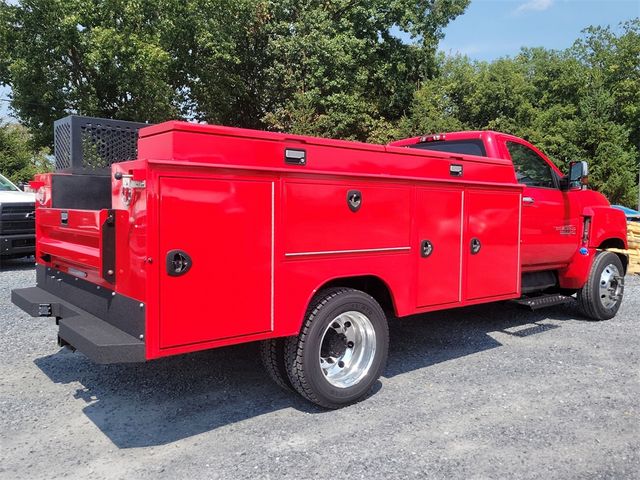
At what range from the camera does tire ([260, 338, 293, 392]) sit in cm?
392

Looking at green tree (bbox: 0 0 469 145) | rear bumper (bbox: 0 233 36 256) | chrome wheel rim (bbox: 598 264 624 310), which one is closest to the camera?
chrome wheel rim (bbox: 598 264 624 310)

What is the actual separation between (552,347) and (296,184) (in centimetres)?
378

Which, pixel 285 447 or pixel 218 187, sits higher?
pixel 218 187

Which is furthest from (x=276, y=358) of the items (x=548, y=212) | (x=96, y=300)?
(x=548, y=212)

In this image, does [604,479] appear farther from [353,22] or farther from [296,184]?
[353,22]

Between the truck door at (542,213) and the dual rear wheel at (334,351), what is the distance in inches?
98.4

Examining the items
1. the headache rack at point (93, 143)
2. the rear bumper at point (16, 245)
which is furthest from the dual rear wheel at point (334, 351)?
the rear bumper at point (16, 245)

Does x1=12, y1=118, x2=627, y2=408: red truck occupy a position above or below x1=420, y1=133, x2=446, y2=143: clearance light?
below

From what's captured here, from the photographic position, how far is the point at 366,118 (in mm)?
22531

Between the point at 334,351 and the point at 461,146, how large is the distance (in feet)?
9.88

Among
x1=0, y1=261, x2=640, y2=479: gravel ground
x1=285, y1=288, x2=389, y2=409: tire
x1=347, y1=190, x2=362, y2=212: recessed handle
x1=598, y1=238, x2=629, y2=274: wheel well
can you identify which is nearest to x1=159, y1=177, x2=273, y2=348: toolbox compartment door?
x1=285, y1=288, x2=389, y2=409: tire

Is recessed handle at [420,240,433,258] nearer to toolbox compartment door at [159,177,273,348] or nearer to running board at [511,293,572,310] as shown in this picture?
toolbox compartment door at [159,177,273,348]

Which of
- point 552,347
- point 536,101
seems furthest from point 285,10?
point 552,347

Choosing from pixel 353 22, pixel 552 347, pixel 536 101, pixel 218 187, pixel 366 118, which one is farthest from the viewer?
pixel 536 101
